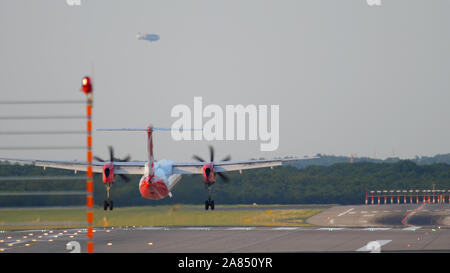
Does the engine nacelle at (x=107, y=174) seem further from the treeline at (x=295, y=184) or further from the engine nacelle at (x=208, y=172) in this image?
the engine nacelle at (x=208, y=172)

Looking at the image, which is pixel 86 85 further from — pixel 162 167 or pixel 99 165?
pixel 99 165

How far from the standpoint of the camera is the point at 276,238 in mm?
43844

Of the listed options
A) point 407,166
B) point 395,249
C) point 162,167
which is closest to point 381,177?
point 407,166

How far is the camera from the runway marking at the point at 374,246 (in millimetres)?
34656

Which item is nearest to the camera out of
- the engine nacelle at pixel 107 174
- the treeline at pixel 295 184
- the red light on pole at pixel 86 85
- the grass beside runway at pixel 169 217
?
the red light on pole at pixel 86 85

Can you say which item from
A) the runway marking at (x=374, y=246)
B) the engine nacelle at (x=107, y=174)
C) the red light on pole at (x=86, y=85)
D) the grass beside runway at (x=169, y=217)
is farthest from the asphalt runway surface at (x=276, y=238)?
the red light on pole at (x=86, y=85)

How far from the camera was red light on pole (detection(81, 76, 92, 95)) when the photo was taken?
13516 mm

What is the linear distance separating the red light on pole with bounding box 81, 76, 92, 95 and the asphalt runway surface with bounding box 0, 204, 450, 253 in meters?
23.4

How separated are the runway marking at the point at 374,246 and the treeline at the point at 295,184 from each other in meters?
27.9

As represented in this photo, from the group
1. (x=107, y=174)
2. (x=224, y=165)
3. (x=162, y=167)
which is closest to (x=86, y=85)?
(x=162, y=167)

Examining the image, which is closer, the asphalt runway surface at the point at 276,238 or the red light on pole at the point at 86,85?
the red light on pole at the point at 86,85

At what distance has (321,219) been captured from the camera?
201 feet

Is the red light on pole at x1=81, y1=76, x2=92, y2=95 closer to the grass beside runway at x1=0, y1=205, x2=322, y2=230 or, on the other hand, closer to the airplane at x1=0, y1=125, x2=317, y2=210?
the airplane at x1=0, y1=125, x2=317, y2=210
